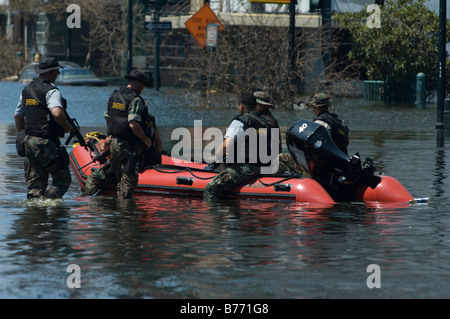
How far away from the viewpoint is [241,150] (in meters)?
12.8

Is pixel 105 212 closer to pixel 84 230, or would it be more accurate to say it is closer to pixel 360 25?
pixel 84 230

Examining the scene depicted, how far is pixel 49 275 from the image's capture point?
8461 mm

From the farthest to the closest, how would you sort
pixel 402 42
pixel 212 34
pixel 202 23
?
1. pixel 402 42
2. pixel 202 23
3. pixel 212 34

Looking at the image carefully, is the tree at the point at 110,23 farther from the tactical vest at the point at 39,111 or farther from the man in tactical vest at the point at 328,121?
the tactical vest at the point at 39,111

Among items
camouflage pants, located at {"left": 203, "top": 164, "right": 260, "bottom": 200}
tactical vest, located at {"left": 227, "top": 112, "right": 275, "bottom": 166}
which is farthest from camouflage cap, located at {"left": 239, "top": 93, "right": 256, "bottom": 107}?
camouflage pants, located at {"left": 203, "top": 164, "right": 260, "bottom": 200}

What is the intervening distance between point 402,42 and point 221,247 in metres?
29.0

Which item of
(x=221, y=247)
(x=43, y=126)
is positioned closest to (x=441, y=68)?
(x=43, y=126)

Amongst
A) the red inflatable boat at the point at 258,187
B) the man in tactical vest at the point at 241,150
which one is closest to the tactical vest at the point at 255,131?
the man in tactical vest at the point at 241,150

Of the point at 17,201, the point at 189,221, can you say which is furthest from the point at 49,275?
the point at 17,201

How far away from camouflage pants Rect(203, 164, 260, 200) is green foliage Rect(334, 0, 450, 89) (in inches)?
996

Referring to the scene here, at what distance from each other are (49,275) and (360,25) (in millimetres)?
31670

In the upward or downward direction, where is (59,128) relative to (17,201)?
upward

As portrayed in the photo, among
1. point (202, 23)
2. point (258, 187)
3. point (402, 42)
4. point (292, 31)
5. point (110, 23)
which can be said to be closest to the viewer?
point (258, 187)

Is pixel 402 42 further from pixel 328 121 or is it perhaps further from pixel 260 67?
pixel 328 121
